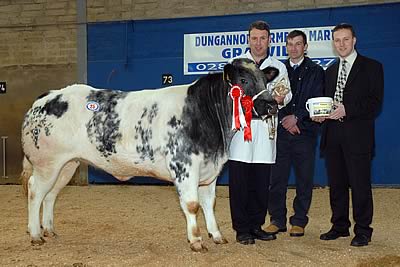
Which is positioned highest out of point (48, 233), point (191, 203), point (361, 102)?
point (361, 102)

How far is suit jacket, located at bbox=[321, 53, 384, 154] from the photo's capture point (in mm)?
4602

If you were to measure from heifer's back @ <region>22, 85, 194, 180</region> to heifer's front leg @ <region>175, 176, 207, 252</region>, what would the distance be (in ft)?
0.88

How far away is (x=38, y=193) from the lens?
491 cm

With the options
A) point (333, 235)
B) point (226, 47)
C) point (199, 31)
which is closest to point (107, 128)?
point (333, 235)

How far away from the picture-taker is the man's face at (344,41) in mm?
4609

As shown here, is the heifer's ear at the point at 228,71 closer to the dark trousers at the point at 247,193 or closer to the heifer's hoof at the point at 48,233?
the dark trousers at the point at 247,193

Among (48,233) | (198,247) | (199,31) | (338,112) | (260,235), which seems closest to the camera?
(198,247)

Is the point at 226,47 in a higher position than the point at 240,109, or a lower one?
higher

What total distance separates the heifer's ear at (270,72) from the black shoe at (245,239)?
4.25 feet

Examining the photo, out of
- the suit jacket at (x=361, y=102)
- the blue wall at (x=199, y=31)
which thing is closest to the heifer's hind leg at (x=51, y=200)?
the suit jacket at (x=361, y=102)

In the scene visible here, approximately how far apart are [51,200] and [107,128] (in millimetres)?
1007

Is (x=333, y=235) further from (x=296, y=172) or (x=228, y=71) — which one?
(x=228, y=71)

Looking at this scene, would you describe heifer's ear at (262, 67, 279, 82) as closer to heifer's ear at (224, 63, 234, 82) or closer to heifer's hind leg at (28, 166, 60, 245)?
heifer's ear at (224, 63, 234, 82)

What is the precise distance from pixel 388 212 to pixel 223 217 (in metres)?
2.00
